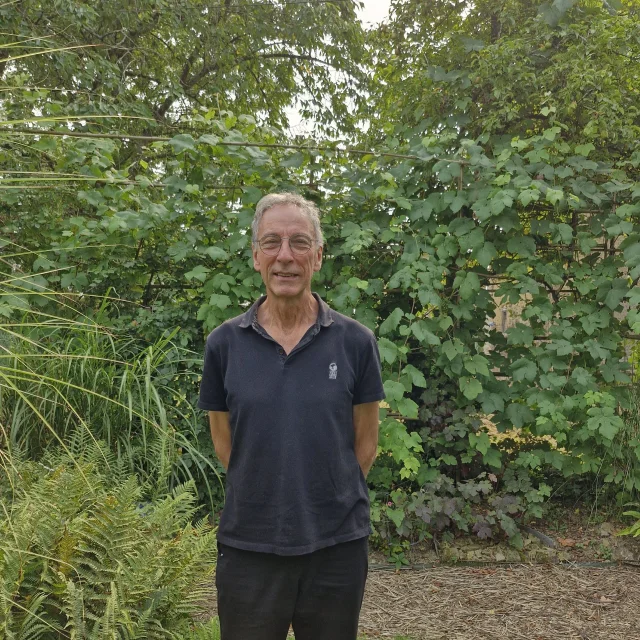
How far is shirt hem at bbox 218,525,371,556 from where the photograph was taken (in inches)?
68.7

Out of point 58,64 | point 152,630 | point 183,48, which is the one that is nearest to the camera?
point 152,630

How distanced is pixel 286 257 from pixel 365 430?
0.56 metres

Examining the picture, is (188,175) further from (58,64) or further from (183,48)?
(183,48)

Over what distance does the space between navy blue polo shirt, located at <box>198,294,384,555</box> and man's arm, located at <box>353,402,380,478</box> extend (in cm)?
10

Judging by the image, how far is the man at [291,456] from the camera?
178cm

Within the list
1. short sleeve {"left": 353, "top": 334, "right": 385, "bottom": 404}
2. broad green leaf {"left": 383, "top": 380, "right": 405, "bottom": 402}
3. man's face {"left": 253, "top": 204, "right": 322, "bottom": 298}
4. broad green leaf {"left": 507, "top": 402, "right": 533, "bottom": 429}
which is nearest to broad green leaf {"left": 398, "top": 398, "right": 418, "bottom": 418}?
broad green leaf {"left": 383, "top": 380, "right": 405, "bottom": 402}

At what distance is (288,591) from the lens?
1.80 m

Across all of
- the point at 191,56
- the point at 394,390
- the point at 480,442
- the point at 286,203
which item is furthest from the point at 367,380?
the point at 191,56

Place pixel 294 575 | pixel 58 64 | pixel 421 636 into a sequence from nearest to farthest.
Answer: pixel 294 575 < pixel 421 636 < pixel 58 64

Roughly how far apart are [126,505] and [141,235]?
79.4 inches

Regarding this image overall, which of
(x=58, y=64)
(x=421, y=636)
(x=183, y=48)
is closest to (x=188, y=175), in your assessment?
(x=421, y=636)

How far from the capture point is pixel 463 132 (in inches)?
185

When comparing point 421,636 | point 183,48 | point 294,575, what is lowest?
point 421,636

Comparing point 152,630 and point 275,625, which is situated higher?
point 275,625
